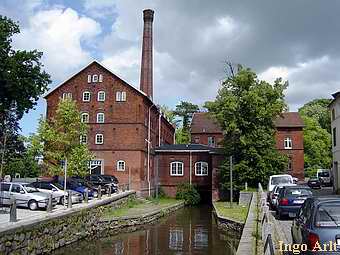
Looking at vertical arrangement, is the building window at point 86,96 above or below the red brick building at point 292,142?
above

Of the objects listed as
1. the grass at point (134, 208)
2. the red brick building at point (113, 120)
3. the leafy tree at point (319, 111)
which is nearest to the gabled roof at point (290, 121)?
the leafy tree at point (319, 111)

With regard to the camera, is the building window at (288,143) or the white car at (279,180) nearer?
the white car at (279,180)

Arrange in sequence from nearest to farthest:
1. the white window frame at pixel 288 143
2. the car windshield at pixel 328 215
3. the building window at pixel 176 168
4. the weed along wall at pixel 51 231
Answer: the car windshield at pixel 328 215 < the weed along wall at pixel 51 231 < the building window at pixel 176 168 < the white window frame at pixel 288 143

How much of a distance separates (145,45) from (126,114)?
1401 cm

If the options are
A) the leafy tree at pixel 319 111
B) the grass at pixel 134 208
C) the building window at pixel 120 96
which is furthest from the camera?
the leafy tree at pixel 319 111

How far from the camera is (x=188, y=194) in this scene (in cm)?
4872

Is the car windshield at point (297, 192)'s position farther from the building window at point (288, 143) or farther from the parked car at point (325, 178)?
the building window at point (288, 143)

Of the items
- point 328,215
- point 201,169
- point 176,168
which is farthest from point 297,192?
point 176,168

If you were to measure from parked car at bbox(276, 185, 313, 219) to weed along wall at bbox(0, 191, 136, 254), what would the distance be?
10.4 meters

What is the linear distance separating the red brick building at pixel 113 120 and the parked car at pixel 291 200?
2718 cm

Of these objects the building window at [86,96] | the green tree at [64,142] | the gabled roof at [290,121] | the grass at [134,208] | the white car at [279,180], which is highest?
the building window at [86,96]

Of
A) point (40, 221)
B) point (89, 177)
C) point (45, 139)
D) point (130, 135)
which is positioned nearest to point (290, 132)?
point (130, 135)

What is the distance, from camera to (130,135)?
45.7 metres

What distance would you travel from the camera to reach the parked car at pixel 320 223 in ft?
25.6
